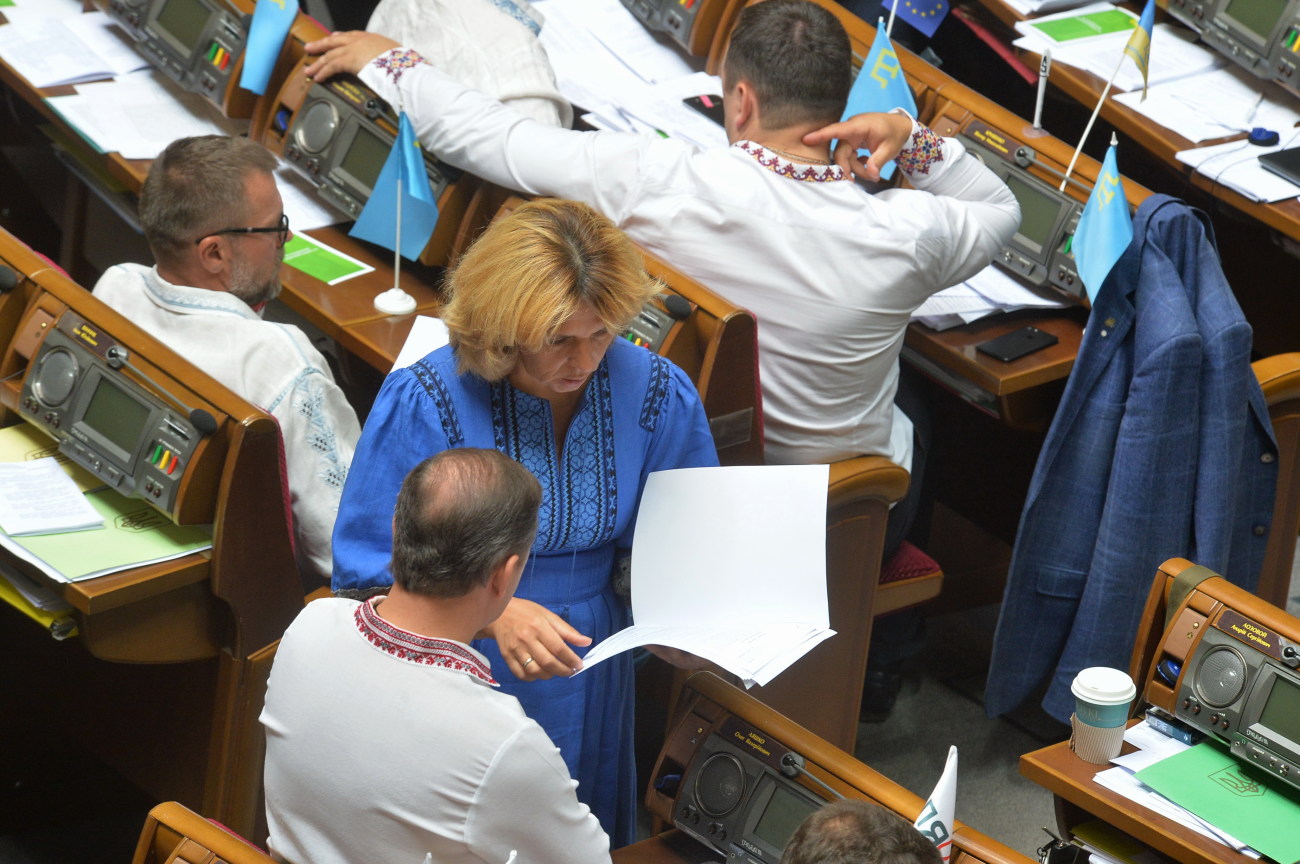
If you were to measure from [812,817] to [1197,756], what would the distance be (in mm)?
936

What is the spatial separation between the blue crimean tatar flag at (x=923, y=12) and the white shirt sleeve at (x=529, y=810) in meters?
2.43

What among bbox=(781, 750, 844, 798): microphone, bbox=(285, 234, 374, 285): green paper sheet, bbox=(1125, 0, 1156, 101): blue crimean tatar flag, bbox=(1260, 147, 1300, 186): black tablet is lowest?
bbox=(285, 234, 374, 285): green paper sheet

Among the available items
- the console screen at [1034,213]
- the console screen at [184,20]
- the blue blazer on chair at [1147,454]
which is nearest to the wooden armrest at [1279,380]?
the blue blazer on chair at [1147,454]

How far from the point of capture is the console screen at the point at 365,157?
3.32m

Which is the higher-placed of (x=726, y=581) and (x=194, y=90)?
(x=726, y=581)

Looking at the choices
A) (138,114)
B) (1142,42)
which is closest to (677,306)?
(1142,42)

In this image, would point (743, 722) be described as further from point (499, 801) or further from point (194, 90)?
point (194, 90)

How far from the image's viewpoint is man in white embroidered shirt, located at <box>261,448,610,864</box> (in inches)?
67.4

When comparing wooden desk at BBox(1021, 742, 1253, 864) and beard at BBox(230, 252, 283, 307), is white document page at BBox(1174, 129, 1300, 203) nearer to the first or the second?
wooden desk at BBox(1021, 742, 1253, 864)

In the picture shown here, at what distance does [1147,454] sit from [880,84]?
945 millimetres

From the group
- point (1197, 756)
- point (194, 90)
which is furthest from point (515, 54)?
point (1197, 756)

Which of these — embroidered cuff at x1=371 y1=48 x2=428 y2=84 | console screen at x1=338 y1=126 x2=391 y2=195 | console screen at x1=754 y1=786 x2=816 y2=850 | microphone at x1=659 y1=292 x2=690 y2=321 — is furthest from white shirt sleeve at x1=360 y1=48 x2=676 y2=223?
console screen at x1=754 y1=786 x2=816 y2=850

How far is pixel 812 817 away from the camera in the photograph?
1.59 meters

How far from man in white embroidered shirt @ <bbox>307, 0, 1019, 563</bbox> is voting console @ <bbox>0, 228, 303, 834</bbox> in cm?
82
